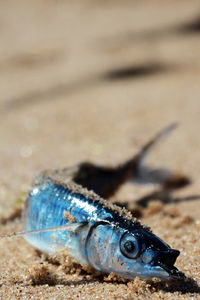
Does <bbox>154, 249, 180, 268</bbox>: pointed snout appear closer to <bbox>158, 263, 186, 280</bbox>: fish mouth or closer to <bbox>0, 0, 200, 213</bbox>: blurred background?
<bbox>158, 263, 186, 280</bbox>: fish mouth

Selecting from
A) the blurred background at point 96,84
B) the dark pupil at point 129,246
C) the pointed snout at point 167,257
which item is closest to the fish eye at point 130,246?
the dark pupil at point 129,246

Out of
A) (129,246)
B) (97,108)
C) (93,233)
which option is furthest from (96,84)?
(129,246)

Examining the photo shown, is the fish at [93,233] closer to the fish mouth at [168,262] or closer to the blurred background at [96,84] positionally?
the fish mouth at [168,262]

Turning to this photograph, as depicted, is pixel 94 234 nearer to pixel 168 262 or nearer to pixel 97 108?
pixel 168 262

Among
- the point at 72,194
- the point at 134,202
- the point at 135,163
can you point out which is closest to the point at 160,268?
the point at 72,194

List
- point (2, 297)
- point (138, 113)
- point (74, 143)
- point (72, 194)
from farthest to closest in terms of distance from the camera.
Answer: point (138, 113), point (74, 143), point (72, 194), point (2, 297)

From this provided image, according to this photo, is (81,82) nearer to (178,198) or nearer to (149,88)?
(149,88)
